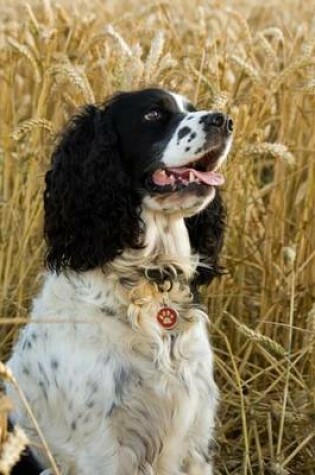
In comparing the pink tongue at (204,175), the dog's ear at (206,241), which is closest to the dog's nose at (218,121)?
the pink tongue at (204,175)

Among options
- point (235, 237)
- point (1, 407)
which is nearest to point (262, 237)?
point (235, 237)

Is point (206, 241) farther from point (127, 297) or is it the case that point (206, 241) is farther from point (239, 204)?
point (239, 204)

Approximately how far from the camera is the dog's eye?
4.17 m

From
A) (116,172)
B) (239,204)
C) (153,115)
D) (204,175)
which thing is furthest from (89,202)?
(239,204)

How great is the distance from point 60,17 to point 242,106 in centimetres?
140

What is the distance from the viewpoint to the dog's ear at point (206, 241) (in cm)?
433

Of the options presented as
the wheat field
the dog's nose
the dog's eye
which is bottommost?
the wheat field

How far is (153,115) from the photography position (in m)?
4.18

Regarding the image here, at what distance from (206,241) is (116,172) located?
17.8 inches

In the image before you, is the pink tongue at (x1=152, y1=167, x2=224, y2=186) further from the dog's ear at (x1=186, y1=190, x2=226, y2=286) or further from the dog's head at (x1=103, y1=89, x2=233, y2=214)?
the dog's ear at (x1=186, y1=190, x2=226, y2=286)

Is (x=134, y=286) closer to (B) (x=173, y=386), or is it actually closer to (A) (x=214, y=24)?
(B) (x=173, y=386)

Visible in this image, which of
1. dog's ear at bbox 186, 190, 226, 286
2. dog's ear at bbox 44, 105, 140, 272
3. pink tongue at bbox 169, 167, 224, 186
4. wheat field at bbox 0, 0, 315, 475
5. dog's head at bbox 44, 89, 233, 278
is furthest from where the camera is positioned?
wheat field at bbox 0, 0, 315, 475

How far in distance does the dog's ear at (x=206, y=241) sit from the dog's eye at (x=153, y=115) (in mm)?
405

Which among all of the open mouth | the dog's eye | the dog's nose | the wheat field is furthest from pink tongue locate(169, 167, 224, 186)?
the wheat field
